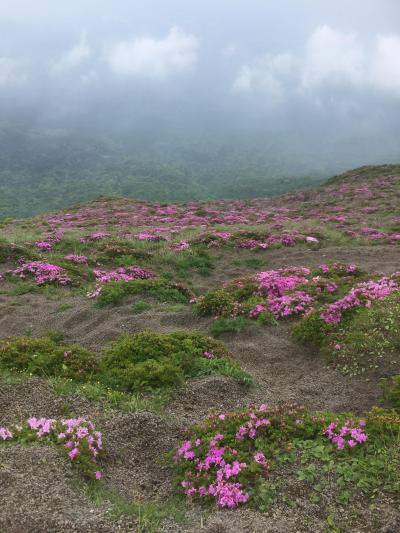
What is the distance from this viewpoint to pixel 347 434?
6285mm

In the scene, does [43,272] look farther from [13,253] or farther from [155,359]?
[155,359]

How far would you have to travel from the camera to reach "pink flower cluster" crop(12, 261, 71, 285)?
16938 mm

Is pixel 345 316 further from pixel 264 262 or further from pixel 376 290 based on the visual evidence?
pixel 264 262

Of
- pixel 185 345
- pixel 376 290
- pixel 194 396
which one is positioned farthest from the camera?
pixel 376 290

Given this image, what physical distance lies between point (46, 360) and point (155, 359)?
2243mm

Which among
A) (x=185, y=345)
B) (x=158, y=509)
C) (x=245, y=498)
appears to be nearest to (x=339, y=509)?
(x=245, y=498)

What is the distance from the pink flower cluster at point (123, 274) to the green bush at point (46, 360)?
7776mm

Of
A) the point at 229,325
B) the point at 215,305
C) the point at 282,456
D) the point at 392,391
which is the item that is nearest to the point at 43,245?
the point at 215,305

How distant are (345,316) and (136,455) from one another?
6.65 m

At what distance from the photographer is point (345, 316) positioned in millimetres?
11070

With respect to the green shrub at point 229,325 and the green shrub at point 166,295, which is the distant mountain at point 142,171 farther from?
the green shrub at point 229,325

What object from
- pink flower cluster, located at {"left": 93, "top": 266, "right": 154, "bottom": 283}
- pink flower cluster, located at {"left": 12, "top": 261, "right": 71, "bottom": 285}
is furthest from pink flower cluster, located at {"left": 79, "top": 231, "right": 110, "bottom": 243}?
pink flower cluster, located at {"left": 93, "top": 266, "right": 154, "bottom": 283}

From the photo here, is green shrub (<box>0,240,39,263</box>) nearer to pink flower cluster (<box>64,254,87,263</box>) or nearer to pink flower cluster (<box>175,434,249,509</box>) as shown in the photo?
pink flower cluster (<box>64,254,87,263</box>)

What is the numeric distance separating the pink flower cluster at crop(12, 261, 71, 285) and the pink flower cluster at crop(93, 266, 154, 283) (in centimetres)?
138
